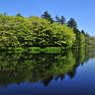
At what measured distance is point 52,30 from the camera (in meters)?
43.6

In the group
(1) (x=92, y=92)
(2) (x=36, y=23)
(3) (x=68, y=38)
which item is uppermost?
(2) (x=36, y=23)

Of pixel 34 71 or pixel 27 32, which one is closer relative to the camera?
pixel 34 71

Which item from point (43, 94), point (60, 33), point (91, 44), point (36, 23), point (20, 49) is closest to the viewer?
point (43, 94)

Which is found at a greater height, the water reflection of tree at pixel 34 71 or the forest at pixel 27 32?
the forest at pixel 27 32

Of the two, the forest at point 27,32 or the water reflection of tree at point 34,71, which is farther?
the forest at point 27,32

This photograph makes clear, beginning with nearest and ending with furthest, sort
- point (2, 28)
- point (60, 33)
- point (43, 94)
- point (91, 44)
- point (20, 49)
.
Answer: point (43, 94)
point (2, 28)
point (20, 49)
point (60, 33)
point (91, 44)

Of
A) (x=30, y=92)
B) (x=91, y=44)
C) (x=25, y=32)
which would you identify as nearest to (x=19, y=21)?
(x=25, y=32)

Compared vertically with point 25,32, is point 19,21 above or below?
above

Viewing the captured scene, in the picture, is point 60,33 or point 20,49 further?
point 60,33

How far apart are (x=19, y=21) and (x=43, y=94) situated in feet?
120

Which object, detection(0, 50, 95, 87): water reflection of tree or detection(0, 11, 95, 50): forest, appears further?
detection(0, 11, 95, 50): forest

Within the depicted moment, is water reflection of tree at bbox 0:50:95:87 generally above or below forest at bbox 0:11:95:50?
below

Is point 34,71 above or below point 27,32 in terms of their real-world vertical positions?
below

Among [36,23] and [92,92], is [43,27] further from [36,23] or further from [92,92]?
[92,92]
